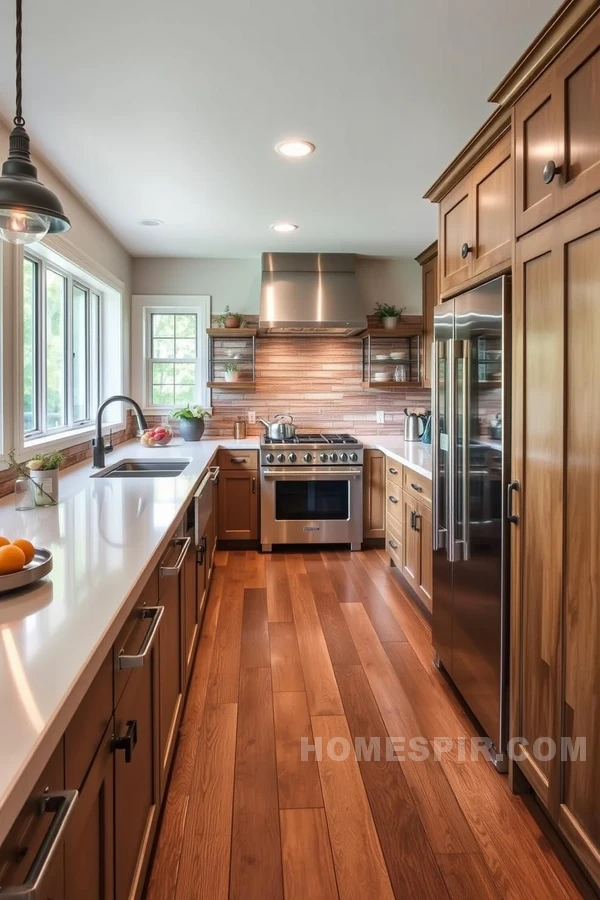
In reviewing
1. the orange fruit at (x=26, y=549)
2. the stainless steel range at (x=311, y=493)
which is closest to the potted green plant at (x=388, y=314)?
the stainless steel range at (x=311, y=493)

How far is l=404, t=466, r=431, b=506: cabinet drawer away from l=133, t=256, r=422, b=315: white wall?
2078 mm

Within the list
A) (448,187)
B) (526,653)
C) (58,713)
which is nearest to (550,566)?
(526,653)

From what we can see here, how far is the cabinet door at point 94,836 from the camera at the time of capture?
2.83 feet

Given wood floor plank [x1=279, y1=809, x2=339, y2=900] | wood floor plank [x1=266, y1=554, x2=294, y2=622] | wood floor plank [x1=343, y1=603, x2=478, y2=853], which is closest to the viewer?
wood floor plank [x1=279, y1=809, x2=339, y2=900]

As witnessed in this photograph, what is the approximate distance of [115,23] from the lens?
192 centimetres

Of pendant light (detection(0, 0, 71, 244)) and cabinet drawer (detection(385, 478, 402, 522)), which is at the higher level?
pendant light (detection(0, 0, 71, 244))

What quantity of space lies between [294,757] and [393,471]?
8.21ft

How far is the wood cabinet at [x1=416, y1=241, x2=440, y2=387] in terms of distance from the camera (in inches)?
189

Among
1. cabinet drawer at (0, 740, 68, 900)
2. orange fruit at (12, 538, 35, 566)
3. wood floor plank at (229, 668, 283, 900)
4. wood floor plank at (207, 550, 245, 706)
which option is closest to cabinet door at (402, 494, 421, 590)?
wood floor plank at (207, 550, 245, 706)

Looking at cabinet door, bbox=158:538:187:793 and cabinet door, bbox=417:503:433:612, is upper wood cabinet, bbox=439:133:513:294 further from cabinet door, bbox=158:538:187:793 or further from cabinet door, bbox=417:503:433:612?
cabinet door, bbox=158:538:187:793

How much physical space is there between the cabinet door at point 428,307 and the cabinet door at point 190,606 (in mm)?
2790

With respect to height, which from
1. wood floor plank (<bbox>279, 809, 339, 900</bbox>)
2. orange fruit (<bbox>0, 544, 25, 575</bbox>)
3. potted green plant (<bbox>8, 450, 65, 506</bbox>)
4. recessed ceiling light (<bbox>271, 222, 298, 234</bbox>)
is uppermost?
recessed ceiling light (<bbox>271, 222, 298, 234</bbox>)

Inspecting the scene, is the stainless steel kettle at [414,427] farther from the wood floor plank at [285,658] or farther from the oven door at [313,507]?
Result: the wood floor plank at [285,658]

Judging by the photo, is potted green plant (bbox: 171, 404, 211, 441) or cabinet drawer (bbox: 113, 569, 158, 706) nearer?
cabinet drawer (bbox: 113, 569, 158, 706)
